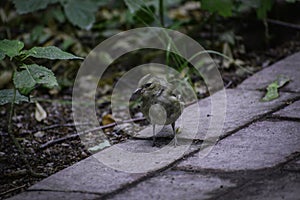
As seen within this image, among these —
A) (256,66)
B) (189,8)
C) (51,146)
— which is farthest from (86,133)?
(189,8)

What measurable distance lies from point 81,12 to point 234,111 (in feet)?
5.72

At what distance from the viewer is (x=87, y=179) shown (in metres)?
2.75

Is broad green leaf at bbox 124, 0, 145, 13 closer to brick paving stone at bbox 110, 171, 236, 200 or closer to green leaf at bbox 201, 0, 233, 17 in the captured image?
green leaf at bbox 201, 0, 233, 17

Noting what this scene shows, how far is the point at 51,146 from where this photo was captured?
11.6 feet

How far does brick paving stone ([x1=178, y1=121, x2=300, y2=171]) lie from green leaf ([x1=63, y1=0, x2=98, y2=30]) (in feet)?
6.30

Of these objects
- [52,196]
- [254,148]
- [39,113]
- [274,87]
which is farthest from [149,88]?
[39,113]

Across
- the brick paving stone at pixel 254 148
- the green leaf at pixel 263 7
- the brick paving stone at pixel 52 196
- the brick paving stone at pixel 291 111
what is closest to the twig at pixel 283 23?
the green leaf at pixel 263 7

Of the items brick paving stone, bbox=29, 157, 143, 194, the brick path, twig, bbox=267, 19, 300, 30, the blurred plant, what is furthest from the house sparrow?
twig, bbox=267, 19, 300, 30

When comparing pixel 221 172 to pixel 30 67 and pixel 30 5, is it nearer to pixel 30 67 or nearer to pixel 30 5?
pixel 30 67

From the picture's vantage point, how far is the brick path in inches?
98.4

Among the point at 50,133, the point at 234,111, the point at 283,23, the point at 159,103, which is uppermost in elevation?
the point at 159,103

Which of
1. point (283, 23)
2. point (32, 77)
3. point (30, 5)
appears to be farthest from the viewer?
point (283, 23)

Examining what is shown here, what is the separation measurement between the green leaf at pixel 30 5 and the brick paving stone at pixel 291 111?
1.99 meters

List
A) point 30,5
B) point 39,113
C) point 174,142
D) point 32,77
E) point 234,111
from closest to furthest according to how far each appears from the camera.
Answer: point 32,77
point 174,142
point 234,111
point 39,113
point 30,5
